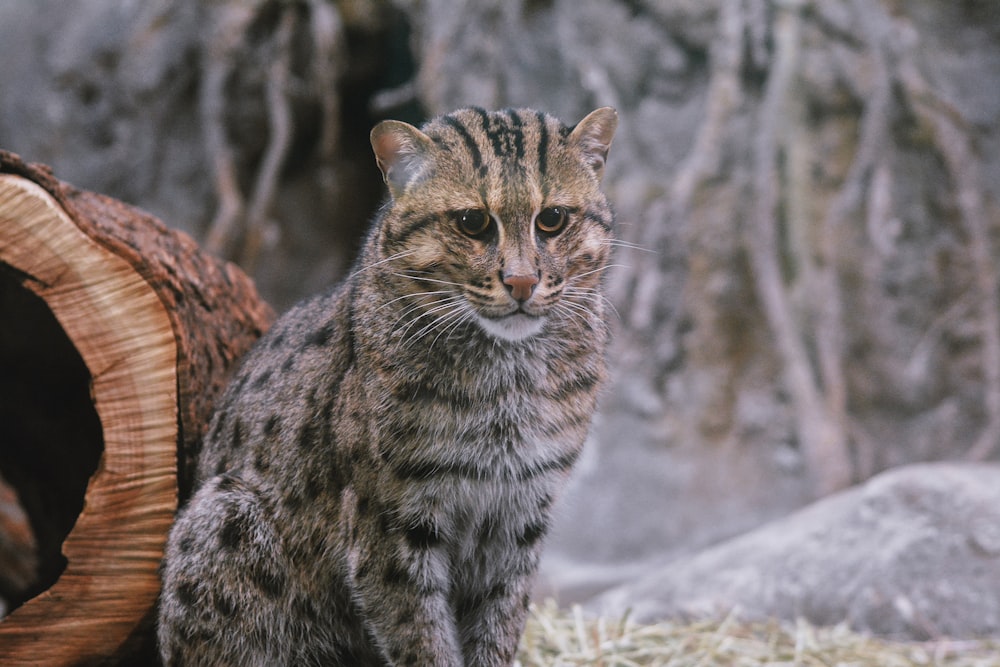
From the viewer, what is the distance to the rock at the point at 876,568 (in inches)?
160

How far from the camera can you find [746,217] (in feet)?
19.9

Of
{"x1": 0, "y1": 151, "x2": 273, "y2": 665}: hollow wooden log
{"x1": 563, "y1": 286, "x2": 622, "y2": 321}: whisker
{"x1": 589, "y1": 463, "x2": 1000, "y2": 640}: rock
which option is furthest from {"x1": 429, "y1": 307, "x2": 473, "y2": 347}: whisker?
{"x1": 589, "y1": 463, "x2": 1000, "y2": 640}: rock

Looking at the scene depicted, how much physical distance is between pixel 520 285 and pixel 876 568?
8.63 feet

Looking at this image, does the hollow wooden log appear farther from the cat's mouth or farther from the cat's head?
the cat's mouth

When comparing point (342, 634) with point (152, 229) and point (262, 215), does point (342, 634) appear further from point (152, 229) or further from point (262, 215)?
point (262, 215)

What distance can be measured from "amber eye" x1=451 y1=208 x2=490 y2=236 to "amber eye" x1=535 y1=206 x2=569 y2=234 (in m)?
0.15

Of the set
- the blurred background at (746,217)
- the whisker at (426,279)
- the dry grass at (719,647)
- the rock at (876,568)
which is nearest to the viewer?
the whisker at (426,279)

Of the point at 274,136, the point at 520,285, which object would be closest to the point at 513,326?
the point at 520,285

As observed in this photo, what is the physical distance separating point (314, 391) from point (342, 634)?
0.77m

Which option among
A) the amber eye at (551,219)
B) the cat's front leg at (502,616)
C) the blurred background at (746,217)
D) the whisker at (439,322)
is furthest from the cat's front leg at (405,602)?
the blurred background at (746,217)

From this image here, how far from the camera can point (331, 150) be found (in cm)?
736

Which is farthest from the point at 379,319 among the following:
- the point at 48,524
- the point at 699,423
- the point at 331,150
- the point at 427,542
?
the point at 331,150

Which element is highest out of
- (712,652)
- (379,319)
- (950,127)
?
(950,127)

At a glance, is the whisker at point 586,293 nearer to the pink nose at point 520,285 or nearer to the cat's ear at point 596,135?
the pink nose at point 520,285
